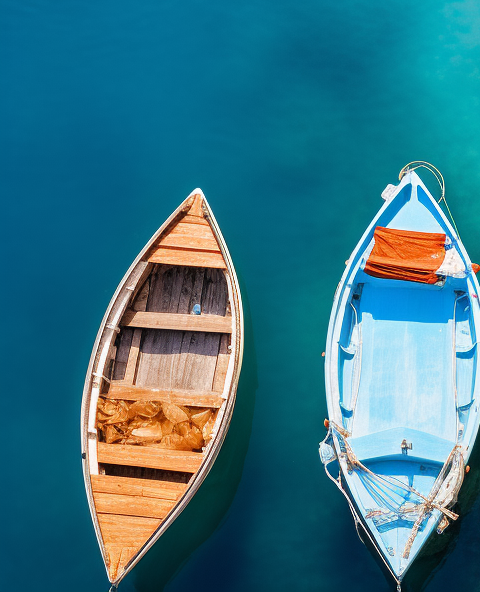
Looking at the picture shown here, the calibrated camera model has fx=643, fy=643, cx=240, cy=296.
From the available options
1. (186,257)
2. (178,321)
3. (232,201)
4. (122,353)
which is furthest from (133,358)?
(232,201)

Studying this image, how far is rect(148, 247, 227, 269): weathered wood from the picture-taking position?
12.7m

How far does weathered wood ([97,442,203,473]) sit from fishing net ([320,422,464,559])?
264 cm

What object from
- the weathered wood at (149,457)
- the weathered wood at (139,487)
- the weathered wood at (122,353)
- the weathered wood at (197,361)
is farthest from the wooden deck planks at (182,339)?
the weathered wood at (139,487)

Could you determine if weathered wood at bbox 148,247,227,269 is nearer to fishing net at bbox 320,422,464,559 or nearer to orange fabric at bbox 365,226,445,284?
orange fabric at bbox 365,226,445,284

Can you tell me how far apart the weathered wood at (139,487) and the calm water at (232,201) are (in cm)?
208

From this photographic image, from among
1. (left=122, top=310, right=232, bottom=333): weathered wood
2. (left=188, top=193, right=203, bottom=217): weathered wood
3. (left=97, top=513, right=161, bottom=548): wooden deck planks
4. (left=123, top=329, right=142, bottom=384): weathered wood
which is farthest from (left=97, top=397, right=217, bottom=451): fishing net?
(left=188, top=193, right=203, bottom=217): weathered wood

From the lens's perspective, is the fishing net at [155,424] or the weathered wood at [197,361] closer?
the fishing net at [155,424]

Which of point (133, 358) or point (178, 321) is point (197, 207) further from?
point (133, 358)

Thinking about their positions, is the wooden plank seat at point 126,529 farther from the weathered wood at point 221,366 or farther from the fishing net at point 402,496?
the fishing net at point 402,496

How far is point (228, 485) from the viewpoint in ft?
42.9

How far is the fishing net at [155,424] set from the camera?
38.9 ft

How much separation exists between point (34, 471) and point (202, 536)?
3.75m

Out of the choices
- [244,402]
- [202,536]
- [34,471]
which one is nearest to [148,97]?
[244,402]

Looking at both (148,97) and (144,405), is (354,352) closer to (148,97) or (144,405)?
(144,405)
